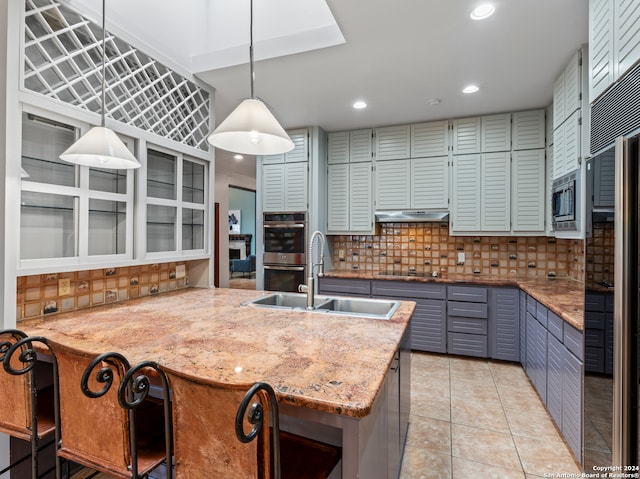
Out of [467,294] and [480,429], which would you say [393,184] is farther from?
[480,429]

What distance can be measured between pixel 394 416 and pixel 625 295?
110 cm

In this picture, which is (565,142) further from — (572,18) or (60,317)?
(60,317)

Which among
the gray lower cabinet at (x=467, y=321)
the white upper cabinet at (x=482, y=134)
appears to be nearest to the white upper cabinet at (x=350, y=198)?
the white upper cabinet at (x=482, y=134)

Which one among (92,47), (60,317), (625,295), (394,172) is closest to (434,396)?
(625,295)

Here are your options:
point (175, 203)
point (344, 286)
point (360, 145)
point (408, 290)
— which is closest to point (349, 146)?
point (360, 145)

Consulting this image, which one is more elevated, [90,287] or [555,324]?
[90,287]

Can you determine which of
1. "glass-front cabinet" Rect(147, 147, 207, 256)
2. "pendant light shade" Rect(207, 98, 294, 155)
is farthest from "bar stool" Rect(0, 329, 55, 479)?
"glass-front cabinet" Rect(147, 147, 207, 256)

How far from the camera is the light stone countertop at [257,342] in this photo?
Answer: 103 cm

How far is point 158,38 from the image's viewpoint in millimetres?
2521

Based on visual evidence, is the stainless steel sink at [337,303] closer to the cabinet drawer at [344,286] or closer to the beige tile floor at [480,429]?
the beige tile floor at [480,429]

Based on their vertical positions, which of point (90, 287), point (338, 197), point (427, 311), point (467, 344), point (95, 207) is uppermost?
point (338, 197)

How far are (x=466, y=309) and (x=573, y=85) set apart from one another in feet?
7.17

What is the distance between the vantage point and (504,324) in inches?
131

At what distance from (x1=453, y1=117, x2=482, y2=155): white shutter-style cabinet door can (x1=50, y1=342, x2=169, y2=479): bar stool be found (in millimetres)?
3761
